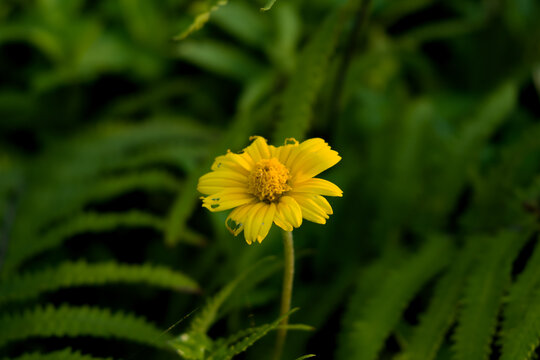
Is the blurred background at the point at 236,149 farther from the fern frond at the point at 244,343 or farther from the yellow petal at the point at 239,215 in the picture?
the yellow petal at the point at 239,215

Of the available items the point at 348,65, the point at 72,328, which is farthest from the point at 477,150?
the point at 72,328

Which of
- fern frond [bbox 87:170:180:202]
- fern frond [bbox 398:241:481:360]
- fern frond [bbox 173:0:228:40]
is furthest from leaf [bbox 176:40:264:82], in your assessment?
fern frond [bbox 398:241:481:360]

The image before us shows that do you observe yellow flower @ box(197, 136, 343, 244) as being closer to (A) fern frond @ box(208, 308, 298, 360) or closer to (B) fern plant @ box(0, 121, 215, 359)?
(A) fern frond @ box(208, 308, 298, 360)

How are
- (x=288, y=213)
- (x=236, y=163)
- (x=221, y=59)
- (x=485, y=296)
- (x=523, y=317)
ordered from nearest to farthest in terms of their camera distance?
(x=288, y=213)
(x=236, y=163)
(x=523, y=317)
(x=485, y=296)
(x=221, y=59)

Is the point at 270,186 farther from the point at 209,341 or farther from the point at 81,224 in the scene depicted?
the point at 81,224

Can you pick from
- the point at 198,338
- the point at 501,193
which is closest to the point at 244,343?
the point at 198,338

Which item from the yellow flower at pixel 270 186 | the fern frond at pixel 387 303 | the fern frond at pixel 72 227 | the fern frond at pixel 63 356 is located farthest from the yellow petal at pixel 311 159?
the fern frond at pixel 72 227
